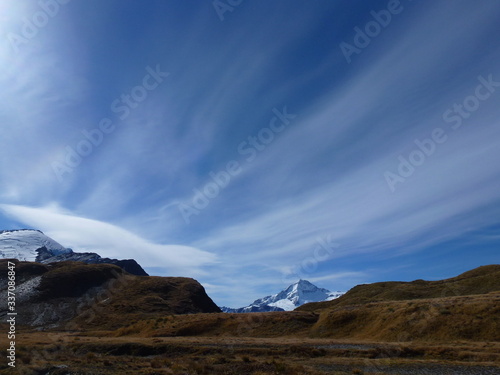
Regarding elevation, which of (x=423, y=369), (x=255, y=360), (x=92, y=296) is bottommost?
(x=423, y=369)

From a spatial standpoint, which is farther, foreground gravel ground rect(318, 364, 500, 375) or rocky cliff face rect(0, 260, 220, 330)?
rocky cliff face rect(0, 260, 220, 330)

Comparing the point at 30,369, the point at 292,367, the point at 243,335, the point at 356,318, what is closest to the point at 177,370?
the point at 292,367

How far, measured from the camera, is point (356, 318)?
185 ft

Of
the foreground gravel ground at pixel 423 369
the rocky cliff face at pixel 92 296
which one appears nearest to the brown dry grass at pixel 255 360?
the foreground gravel ground at pixel 423 369

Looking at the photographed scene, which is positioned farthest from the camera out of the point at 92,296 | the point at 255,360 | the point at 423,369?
the point at 92,296

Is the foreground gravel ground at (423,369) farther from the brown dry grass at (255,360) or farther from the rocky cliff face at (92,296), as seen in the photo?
the rocky cliff face at (92,296)

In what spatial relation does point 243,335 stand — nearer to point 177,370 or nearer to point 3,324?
point 177,370

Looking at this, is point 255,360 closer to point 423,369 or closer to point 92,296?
point 423,369

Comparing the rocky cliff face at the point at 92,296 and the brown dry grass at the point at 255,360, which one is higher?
the rocky cliff face at the point at 92,296

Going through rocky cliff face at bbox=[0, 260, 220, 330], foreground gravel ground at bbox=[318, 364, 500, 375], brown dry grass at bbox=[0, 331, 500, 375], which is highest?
rocky cliff face at bbox=[0, 260, 220, 330]

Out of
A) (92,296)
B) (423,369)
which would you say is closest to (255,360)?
(423,369)

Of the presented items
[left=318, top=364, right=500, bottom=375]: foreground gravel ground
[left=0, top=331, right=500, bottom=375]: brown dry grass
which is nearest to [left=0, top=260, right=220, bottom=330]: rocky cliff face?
[left=0, top=331, right=500, bottom=375]: brown dry grass

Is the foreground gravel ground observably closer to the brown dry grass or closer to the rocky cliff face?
the brown dry grass

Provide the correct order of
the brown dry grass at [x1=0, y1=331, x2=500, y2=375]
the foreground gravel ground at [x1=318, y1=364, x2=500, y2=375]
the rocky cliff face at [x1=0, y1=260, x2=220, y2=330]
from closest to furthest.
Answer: the foreground gravel ground at [x1=318, y1=364, x2=500, y2=375]
the brown dry grass at [x1=0, y1=331, x2=500, y2=375]
the rocky cliff face at [x1=0, y1=260, x2=220, y2=330]
